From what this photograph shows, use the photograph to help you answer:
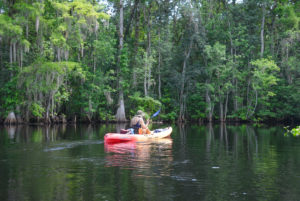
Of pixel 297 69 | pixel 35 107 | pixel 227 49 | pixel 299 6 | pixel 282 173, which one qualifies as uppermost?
pixel 299 6

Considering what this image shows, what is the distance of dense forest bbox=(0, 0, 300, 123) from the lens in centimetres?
3069

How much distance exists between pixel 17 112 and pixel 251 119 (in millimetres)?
21690

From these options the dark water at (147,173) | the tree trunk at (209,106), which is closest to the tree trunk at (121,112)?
the tree trunk at (209,106)

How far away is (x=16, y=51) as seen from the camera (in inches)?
1220

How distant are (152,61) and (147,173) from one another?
94.6 ft

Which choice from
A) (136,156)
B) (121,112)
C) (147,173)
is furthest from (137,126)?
(121,112)

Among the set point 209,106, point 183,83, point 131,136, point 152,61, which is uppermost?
point 152,61

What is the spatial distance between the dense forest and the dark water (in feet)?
55.0

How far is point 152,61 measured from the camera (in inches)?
1495

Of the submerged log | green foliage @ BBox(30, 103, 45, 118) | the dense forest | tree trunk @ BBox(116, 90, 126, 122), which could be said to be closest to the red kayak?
the dense forest

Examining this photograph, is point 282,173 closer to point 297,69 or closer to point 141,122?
point 141,122

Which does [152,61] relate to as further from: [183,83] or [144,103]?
[144,103]

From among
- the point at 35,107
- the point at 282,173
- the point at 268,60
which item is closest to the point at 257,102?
the point at 268,60

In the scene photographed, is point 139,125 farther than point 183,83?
No
